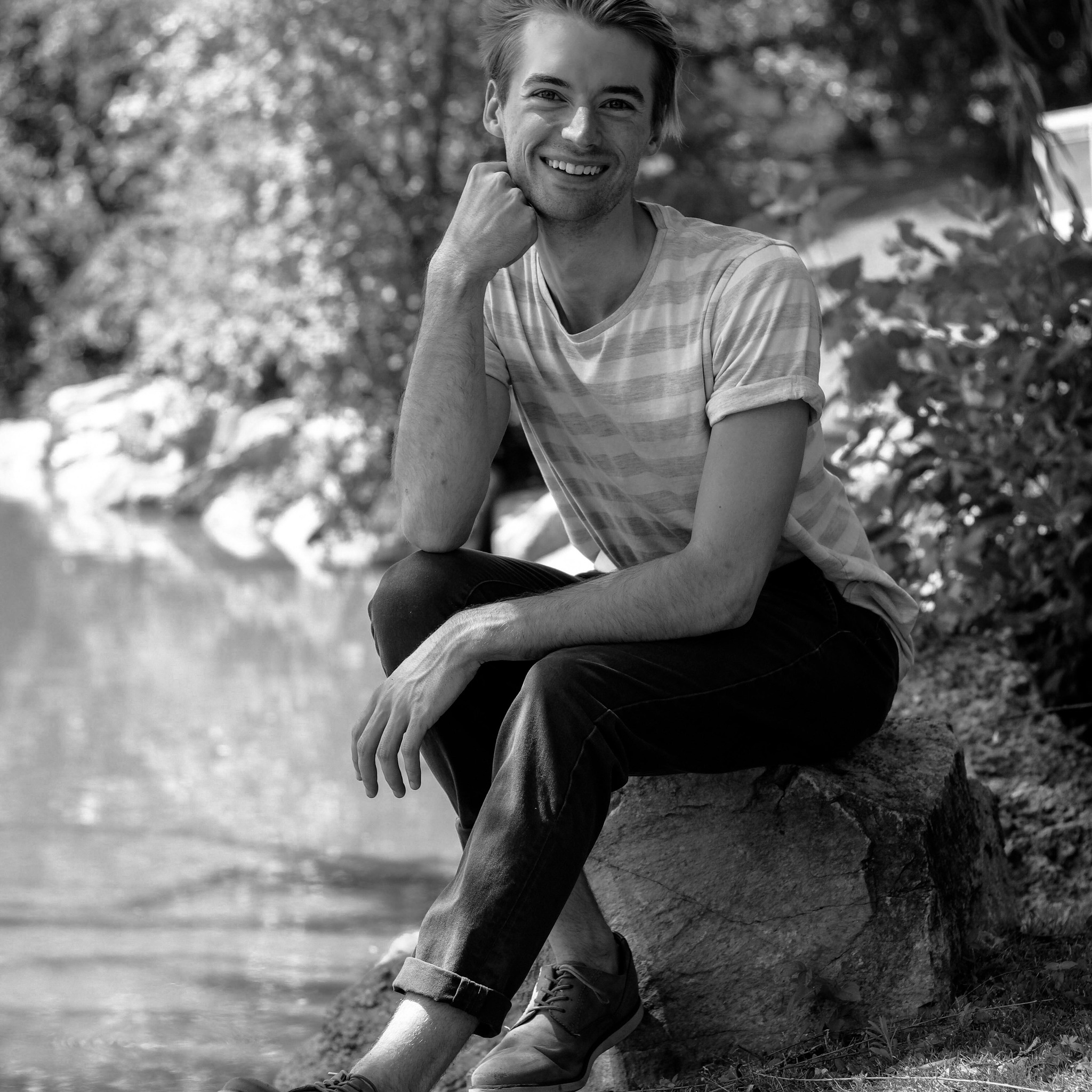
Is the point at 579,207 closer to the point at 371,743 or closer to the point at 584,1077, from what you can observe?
the point at 371,743

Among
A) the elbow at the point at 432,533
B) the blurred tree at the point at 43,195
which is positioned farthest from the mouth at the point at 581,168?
the blurred tree at the point at 43,195

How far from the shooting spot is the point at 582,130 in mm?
2193

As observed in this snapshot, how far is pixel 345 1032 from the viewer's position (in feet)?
8.93

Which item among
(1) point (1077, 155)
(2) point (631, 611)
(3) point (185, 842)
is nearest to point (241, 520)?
(3) point (185, 842)

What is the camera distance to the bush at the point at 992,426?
3.10m

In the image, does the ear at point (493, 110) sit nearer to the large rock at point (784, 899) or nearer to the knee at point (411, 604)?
the knee at point (411, 604)

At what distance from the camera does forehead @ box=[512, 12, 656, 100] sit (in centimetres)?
221

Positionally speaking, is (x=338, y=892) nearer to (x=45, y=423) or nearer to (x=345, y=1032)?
(x=345, y=1032)

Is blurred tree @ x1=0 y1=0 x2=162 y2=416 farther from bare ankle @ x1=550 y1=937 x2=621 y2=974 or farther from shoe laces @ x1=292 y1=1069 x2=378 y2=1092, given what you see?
shoe laces @ x1=292 y1=1069 x2=378 y2=1092

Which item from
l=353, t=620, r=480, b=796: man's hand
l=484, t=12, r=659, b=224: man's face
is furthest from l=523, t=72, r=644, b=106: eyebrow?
l=353, t=620, r=480, b=796: man's hand

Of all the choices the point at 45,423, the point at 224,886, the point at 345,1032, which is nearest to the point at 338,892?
the point at 224,886

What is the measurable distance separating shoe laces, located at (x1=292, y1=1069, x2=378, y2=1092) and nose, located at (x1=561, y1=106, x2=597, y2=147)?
129 centimetres

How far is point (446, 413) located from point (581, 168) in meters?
0.41

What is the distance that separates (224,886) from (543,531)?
3.89 meters
